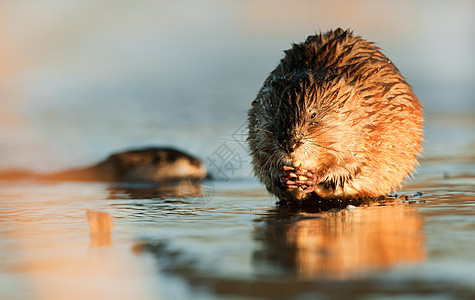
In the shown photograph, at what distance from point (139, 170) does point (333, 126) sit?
348cm

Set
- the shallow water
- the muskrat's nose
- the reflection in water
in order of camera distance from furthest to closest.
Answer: the muskrat's nose → the reflection in water → the shallow water

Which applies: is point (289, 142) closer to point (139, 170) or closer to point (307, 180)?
point (307, 180)

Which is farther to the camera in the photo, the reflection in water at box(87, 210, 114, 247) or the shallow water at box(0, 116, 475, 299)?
the reflection in water at box(87, 210, 114, 247)

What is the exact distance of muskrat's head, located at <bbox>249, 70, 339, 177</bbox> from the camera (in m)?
5.66

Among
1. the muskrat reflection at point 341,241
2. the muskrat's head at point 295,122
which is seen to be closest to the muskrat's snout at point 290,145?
the muskrat's head at point 295,122

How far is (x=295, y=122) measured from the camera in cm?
570

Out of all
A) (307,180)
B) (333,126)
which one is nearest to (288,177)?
(307,180)

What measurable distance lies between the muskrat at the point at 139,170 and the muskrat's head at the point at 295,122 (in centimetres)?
262

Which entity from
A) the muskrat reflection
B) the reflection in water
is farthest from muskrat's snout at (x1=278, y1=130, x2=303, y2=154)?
the reflection in water

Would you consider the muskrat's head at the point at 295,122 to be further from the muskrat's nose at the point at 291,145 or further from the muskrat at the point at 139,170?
the muskrat at the point at 139,170

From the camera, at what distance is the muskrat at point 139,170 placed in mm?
8633

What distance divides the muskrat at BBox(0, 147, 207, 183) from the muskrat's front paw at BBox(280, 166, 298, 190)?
279 cm

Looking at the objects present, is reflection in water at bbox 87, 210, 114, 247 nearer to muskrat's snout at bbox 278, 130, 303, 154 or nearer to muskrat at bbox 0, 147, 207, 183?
muskrat's snout at bbox 278, 130, 303, 154

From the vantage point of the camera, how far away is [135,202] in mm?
6535
